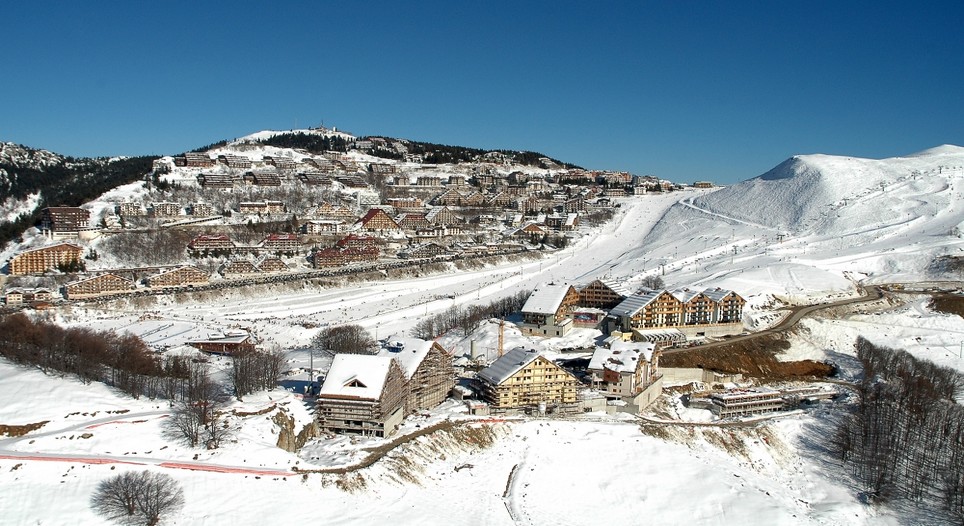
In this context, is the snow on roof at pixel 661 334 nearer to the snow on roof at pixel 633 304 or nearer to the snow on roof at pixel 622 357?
the snow on roof at pixel 633 304

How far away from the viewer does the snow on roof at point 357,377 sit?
2597cm

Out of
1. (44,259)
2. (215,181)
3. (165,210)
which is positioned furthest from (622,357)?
(215,181)

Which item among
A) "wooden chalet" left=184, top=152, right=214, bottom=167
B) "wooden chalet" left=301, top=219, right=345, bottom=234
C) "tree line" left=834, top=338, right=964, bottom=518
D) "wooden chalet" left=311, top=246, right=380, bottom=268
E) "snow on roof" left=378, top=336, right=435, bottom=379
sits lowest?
"tree line" left=834, top=338, right=964, bottom=518

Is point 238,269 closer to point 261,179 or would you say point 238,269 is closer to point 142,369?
point 142,369

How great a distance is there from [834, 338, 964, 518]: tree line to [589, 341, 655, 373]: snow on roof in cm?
931

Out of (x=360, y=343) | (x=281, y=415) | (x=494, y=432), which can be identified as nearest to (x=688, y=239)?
(x=360, y=343)

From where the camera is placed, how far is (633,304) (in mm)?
44000

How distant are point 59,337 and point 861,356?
4418 cm

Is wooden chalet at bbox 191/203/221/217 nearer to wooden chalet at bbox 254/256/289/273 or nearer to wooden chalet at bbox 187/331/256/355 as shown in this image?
wooden chalet at bbox 254/256/289/273

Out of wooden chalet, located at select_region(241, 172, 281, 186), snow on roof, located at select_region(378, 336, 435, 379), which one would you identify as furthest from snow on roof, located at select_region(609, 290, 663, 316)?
wooden chalet, located at select_region(241, 172, 281, 186)

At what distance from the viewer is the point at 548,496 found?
24.1 meters

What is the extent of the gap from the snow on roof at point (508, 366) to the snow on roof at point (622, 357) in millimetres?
3980

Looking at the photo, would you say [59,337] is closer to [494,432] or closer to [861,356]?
[494,432]

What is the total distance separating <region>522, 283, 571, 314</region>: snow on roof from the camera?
4325 centimetres
